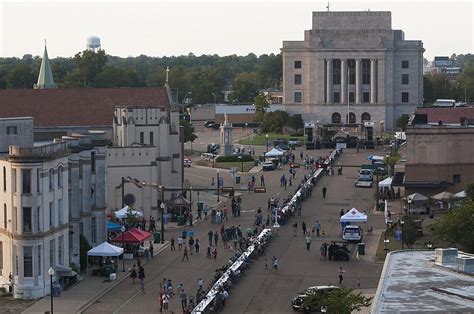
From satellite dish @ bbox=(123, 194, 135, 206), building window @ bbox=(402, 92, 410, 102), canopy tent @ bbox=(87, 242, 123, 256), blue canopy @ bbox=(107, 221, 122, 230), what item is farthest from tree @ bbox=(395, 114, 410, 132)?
canopy tent @ bbox=(87, 242, 123, 256)

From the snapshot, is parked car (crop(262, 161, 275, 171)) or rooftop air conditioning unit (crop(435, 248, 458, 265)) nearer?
rooftop air conditioning unit (crop(435, 248, 458, 265))

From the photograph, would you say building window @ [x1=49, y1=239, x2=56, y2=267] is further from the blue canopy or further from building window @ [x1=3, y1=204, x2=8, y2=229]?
the blue canopy

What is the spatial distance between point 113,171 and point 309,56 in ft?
268

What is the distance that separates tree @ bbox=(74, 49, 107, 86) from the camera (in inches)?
7251

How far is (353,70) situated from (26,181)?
104795 mm

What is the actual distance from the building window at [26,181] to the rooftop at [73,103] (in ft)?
103

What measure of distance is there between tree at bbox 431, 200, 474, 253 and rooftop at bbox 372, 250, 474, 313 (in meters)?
9.95

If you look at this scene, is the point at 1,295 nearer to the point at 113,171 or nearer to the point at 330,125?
the point at 113,171

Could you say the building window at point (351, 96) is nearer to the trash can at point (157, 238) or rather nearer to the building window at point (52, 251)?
the trash can at point (157, 238)

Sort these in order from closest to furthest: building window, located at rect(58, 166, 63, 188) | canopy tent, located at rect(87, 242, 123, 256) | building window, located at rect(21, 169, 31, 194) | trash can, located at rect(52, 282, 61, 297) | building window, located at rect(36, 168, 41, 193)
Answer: trash can, located at rect(52, 282, 61, 297) < building window, located at rect(21, 169, 31, 194) < building window, located at rect(36, 168, 41, 193) < building window, located at rect(58, 166, 63, 188) < canopy tent, located at rect(87, 242, 123, 256)

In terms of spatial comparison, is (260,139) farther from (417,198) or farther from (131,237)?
(131,237)

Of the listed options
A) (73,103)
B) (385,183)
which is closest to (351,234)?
(385,183)

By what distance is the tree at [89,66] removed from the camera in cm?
18419

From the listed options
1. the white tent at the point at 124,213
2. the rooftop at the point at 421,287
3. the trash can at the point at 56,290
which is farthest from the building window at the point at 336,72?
the rooftop at the point at 421,287
